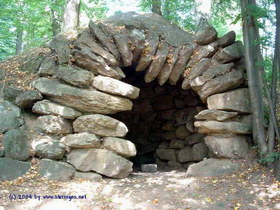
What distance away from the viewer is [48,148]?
535cm

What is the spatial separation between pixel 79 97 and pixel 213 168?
10.6 ft

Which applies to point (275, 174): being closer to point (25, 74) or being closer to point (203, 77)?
point (203, 77)

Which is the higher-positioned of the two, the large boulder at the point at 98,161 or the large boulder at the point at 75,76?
the large boulder at the point at 75,76

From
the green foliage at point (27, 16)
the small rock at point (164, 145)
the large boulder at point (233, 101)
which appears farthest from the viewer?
the green foliage at point (27, 16)

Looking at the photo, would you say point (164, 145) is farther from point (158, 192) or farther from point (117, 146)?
point (158, 192)

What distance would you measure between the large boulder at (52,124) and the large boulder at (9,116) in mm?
391

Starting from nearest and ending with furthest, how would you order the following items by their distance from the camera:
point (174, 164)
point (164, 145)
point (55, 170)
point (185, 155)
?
1. point (55, 170)
2. point (185, 155)
3. point (174, 164)
4. point (164, 145)

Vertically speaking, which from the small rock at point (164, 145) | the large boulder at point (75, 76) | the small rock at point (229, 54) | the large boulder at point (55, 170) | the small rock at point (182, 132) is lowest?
the small rock at point (164, 145)

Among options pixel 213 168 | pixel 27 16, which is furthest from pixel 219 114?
pixel 27 16

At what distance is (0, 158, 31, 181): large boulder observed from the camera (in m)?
4.77

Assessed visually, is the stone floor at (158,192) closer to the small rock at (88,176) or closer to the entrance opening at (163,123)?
the small rock at (88,176)

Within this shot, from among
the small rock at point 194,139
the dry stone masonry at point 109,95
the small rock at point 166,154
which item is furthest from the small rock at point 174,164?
the dry stone masonry at point 109,95

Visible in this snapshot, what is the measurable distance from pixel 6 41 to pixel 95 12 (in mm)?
4529

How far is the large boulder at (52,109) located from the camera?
571 cm
